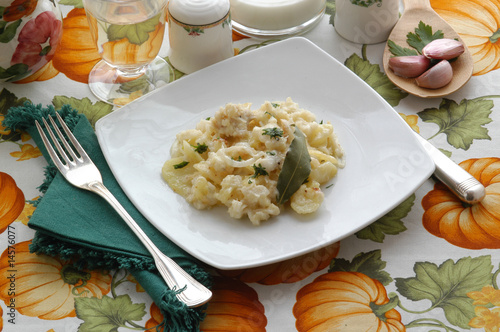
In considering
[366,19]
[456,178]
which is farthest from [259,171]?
[366,19]

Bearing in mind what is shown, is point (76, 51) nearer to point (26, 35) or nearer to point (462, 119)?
point (26, 35)

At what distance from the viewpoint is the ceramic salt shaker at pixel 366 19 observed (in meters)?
2.19

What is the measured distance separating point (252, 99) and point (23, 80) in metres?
0.87

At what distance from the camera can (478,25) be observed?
2.37 metres

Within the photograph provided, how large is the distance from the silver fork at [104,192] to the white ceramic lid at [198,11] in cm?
55

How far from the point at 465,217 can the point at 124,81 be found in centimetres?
128

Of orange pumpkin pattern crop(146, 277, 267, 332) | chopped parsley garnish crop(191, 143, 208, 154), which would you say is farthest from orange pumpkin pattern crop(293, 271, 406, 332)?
chopped parsley garnish crop(191, 143, 208, 154)

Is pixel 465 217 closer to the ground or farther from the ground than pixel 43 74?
closer to the ground

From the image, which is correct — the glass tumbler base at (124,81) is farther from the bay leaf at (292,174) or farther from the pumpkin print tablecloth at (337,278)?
the bay leaf at (292,174)

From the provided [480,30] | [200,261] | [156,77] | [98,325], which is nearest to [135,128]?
[156,77]

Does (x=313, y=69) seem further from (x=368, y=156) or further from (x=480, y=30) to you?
(x=480, y=30)

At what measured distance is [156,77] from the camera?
2180mm

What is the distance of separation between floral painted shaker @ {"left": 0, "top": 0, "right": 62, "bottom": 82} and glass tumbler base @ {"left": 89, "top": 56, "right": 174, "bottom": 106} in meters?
0.19

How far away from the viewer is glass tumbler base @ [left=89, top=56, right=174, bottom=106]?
2.12 metres
